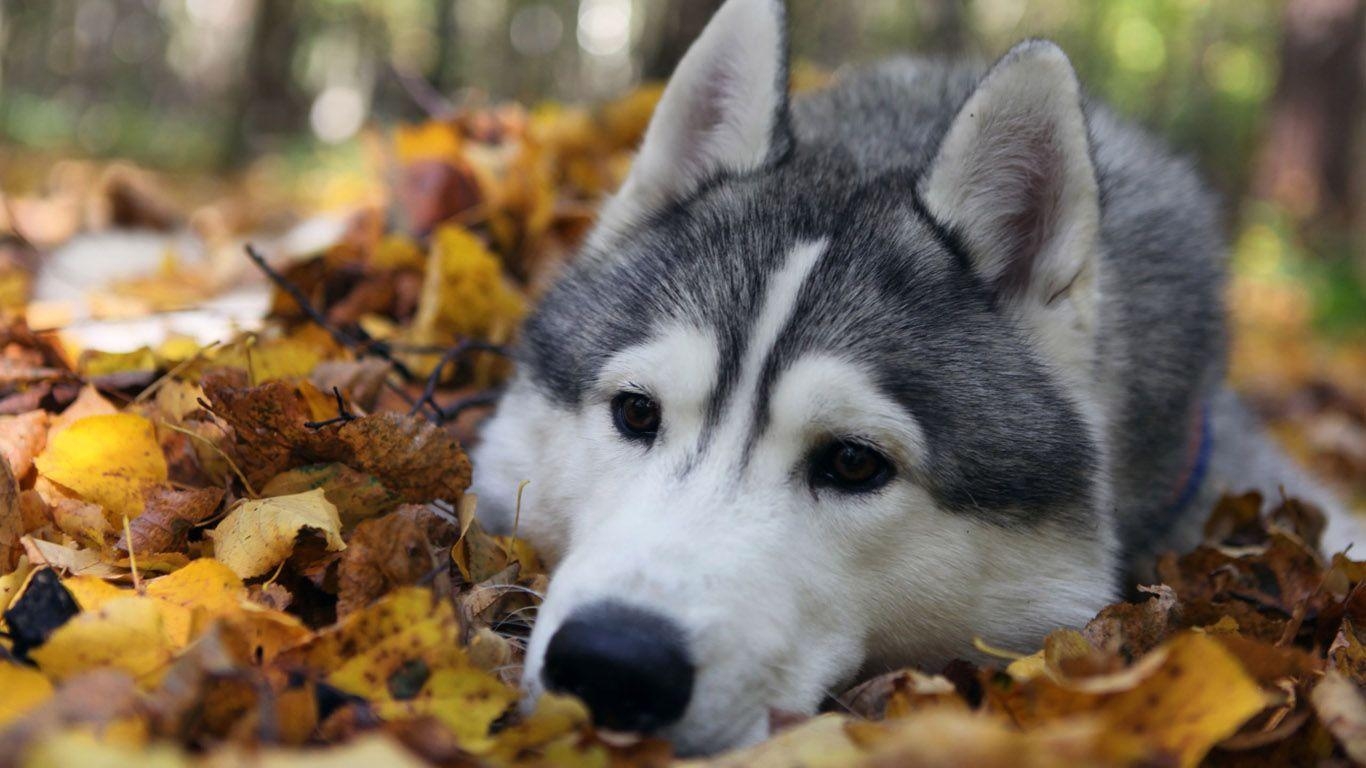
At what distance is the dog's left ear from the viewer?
246 centimetres

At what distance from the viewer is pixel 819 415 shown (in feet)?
7.45

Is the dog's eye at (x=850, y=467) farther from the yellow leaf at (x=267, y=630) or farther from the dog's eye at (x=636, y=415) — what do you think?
the yellow leaf at (x=267, y=630)

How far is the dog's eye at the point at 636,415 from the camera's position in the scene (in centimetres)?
246

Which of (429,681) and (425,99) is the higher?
(425,99)

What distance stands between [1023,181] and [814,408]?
2.79ft

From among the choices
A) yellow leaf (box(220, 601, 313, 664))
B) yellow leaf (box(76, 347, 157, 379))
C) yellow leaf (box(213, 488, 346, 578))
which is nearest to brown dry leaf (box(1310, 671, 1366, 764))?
yellow leaf (box(220, 601, 313, 664))

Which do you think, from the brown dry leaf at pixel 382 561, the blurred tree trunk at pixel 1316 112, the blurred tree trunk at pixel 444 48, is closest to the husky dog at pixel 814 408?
the brown dry leaf at pixel 382 561

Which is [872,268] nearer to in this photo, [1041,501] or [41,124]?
[1041,501]

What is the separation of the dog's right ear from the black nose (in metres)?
1.53

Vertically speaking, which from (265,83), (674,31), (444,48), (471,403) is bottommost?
(265,83)

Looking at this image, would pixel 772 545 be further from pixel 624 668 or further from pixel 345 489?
pixel 345 489

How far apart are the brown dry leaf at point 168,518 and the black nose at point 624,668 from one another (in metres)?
0.97

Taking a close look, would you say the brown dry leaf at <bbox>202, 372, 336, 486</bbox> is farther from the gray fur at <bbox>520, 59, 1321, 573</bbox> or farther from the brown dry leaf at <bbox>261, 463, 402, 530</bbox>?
the gray fur at <bbox>520, 59, 1321, 573</bbox>

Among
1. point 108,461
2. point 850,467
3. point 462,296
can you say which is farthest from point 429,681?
point 462,296
